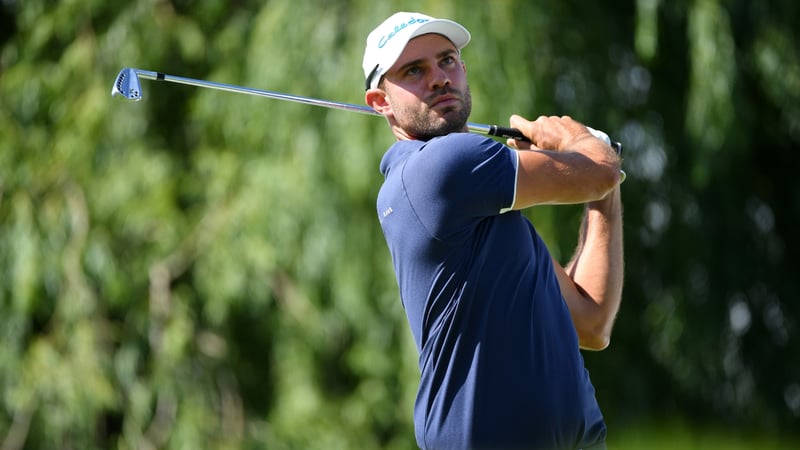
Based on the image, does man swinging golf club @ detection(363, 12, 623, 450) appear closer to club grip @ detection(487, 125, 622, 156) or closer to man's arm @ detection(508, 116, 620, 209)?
man's arm @ detection(508, 116, 620, 209)

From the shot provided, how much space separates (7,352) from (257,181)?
1.44m

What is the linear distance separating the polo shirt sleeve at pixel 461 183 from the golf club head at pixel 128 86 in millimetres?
1023

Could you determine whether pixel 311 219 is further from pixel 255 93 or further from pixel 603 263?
pixel 603 263

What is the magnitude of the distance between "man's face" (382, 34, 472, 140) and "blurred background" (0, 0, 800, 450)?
244cm

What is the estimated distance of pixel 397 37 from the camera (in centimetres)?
255

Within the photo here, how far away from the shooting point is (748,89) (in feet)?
18.5

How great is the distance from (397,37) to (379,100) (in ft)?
0.54

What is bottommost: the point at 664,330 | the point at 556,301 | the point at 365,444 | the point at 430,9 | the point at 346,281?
the point at 365,444

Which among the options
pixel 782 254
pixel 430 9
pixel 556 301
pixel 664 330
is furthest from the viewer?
pixel 782 254

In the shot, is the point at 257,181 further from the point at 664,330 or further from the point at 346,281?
the point at 664,330

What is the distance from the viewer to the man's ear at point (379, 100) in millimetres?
2645

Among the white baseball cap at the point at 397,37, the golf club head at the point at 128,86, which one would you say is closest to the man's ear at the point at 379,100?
the white baseball cap at the point at 397,37

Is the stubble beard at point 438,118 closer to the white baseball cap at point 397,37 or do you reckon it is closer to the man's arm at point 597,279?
the white baseball cap at point 397,37

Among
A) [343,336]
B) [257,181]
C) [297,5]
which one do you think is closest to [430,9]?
[297,5]
